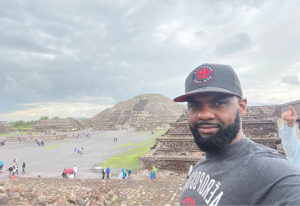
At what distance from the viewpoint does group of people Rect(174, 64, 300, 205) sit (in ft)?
3.38

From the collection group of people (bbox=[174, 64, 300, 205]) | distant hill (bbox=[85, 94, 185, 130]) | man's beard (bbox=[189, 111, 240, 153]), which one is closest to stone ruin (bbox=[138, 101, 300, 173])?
group of people (bbox=[174, 64, 300, 205])

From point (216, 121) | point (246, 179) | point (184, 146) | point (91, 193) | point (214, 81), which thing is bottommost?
point (91, 193)

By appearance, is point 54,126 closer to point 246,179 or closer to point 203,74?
point 203,74

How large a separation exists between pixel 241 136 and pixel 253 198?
1.63 feet

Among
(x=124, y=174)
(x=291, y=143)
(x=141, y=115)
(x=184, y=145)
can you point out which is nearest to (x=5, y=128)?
(x=141, y=115)

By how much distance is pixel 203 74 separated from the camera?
1542 millimetres

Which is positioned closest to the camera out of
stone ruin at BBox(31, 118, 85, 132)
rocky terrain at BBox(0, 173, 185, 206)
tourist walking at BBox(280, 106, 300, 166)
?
tourist walking at BBox(280, 106, 300, 166)

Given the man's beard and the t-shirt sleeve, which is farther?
the t-shirt sleeve

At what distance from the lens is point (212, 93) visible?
4.81 feet

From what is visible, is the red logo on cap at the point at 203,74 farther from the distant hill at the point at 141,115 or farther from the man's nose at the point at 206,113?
the distant hill at the point at 141,115

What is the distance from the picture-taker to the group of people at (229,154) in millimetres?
1030

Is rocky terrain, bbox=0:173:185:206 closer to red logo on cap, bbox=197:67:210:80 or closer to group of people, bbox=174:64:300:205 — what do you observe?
group of people, bbox=174:64:300:205

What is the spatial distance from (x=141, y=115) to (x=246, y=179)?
67584 millimetres

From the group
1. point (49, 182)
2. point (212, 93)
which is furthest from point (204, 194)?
point (49, 182)
